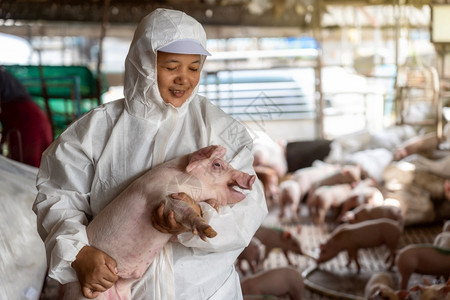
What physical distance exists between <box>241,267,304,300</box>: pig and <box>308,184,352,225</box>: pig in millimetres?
2223

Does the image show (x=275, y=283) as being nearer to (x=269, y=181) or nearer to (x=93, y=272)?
(x=93, y=272)

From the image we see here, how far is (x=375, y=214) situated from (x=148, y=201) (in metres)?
3.99

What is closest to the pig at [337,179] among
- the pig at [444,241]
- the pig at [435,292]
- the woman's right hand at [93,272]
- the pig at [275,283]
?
the pig at [444,241]

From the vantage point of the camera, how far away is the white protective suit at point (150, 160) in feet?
5.90

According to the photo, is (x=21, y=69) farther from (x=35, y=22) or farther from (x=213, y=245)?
(x=213, y=245)

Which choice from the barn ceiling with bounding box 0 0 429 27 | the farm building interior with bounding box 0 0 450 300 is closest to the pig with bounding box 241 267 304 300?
the farm building interior with bounding box 0 0 450 300

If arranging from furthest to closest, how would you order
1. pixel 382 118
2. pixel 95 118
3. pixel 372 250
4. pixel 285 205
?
pixel 382 118, pixel 285 205, pixel 372 250, pixel 95 118

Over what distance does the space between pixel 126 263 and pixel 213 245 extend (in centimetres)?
25

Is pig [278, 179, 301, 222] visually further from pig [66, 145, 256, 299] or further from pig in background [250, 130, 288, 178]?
pig [66, 145, 256, 299]

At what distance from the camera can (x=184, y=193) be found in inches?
68.0

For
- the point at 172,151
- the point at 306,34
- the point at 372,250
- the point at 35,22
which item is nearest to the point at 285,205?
the point at 372,250

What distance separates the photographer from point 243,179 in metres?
1.78

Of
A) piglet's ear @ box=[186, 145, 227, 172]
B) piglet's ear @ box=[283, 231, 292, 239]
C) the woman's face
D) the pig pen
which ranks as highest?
the woman's face

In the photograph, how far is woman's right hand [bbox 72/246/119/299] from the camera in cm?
172
